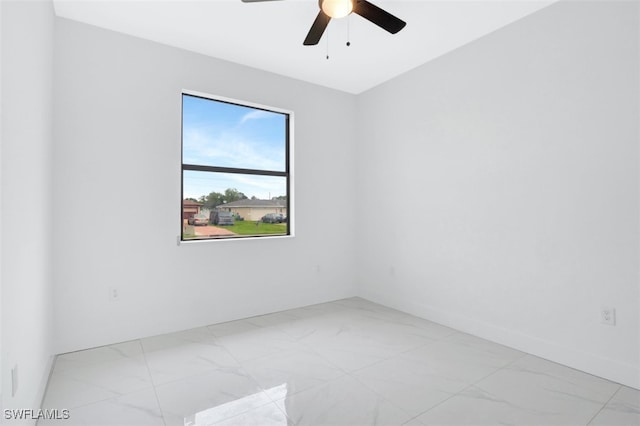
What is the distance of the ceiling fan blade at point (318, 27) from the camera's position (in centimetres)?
222

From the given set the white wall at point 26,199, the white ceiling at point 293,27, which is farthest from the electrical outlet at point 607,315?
the white wall at point 26,199

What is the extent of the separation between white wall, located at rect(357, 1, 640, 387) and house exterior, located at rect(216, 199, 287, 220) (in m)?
1.33

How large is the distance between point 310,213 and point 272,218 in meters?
0.45

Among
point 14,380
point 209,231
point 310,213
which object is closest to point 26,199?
point 14,380

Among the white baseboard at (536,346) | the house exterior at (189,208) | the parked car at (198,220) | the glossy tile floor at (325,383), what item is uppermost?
the house exterior at (189,208)

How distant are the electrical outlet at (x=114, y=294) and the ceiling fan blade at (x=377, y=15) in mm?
2840

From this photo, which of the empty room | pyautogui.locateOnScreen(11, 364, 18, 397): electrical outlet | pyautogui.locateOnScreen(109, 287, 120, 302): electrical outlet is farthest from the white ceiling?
pyautogui.locateOnScreen(11, 364, 18, 397): electrical outlet

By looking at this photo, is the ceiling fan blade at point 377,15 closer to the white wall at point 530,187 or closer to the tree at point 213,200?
the white wall at point 530,187

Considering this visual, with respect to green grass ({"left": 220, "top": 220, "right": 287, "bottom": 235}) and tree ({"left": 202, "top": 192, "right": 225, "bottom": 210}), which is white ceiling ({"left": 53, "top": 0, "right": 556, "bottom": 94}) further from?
green grass ({"left": 220, "top": 220, "right": 287, "bottom": 235})

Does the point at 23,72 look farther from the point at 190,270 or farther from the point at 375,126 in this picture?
the point at 375,126

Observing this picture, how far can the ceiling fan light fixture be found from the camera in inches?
82.0

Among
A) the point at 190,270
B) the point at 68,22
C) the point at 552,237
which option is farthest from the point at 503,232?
the point at 68,22

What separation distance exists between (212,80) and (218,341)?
97.5 inches

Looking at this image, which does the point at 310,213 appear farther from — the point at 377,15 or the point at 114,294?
the point at 377,15
